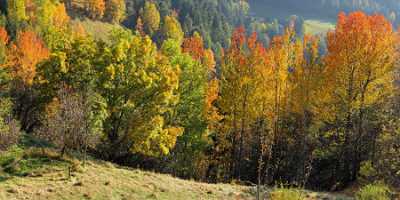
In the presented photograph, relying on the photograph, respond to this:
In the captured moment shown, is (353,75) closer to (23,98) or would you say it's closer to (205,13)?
(23,98)

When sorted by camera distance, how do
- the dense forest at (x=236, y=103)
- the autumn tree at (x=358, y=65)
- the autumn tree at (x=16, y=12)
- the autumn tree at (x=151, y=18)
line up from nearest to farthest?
the dense forest at (x=236, y=103) < the autumn tree at (x=358, y=65) < the autumn tree at (x=16, y=12) < the autumn tree at (x=151, y=18)

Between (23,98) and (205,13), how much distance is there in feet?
497

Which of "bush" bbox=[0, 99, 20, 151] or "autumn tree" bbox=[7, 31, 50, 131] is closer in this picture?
"bush" bbox=[0, 99, 20, 151]

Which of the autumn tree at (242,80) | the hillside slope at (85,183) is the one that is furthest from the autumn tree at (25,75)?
the autumn tree at (242,80)

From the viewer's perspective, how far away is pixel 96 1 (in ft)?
489

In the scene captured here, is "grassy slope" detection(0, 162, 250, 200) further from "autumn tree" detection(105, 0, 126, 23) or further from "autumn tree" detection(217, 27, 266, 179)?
"autumn tree" detection(105, 0, 126, 23)

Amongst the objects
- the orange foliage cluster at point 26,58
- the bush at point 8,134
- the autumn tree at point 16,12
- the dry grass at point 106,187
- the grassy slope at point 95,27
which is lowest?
the dry grass at point 106,187

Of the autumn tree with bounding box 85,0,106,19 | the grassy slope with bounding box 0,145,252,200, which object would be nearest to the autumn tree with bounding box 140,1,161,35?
the autumn tree with bounding box 85,0,106,19

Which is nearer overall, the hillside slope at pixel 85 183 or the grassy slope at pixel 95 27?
the hillside slope at pixel 85 183

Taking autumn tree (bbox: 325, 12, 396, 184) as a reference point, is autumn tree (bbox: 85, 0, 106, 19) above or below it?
above

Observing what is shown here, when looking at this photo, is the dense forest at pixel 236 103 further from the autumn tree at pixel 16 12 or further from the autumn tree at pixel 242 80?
the autumn tree at pixel 16 12

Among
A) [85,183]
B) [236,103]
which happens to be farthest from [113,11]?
[85,183]

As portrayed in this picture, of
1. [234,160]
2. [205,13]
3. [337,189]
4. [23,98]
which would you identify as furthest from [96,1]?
[337,189]

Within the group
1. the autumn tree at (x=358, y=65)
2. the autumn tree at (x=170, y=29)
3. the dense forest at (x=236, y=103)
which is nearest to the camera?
the dense forest at (x=236, y=103)
